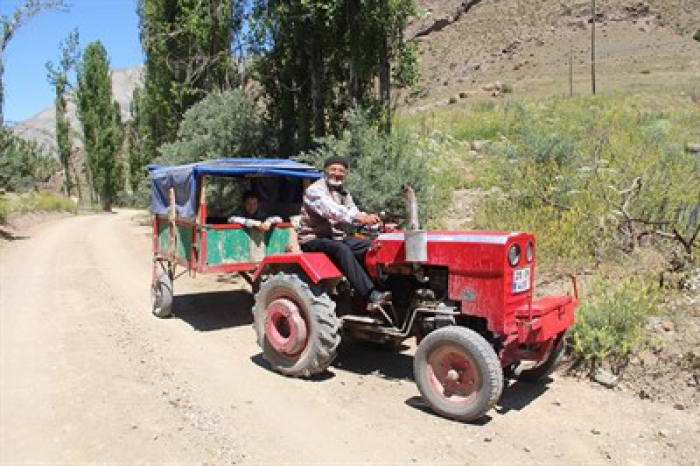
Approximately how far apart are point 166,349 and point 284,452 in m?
2.97

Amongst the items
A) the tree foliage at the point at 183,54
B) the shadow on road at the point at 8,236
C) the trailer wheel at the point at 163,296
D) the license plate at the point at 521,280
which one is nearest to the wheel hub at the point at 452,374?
the license plate at the point at 521,280

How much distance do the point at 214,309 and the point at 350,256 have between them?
393cm

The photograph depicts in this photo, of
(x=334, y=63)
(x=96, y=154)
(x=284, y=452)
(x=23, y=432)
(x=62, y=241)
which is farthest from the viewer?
(x=96, y=154)

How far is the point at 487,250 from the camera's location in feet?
15.4

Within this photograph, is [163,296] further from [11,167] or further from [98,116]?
[98,116]

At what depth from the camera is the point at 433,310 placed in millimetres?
5055

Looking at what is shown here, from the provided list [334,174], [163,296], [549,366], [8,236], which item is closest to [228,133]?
[163,296]

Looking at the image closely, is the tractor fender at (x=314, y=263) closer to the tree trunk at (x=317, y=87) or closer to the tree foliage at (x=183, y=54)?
the tree trunk at (x=317, y=87)

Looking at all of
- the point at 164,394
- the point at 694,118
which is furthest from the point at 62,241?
the point at 694,118

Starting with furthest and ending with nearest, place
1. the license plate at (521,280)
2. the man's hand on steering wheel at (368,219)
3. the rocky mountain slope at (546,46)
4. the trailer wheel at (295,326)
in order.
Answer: the rocky mountain slope at (546,46) → the trailer wheel at (295,326) → the man's hand on steering wheel at (368,219) → the license plate at (521,280)

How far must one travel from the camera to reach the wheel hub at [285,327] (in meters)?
5.64

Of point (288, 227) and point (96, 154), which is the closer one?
point (288, 227)

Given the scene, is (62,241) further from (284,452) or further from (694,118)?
(694,118)

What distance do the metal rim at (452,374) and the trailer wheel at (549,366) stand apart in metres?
0.98
